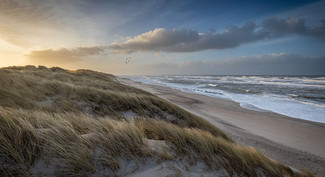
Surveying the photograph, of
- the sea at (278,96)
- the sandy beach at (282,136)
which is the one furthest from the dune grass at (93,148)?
the sea at (278,96)

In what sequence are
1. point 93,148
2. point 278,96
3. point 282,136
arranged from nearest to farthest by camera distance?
1. point 93,148
2. point 282,136
3. point 278,96

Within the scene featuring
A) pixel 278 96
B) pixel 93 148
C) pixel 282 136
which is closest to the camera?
pixel 93 148

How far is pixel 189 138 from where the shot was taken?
2703 mm

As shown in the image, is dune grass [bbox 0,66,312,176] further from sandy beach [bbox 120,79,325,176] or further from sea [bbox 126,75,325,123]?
sea [bbox 126,75,325,123]

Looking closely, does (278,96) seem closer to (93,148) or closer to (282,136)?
(282,136)

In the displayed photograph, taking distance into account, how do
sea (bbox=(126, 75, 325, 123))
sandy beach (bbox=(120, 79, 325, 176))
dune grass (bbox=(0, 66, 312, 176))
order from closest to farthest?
1. dune grass (bbox=(0, 66, 312, 176))
2. sandy beach (bbox=(120, 79, 325, 176))
3. sea (bbox=(126, 75, 325, 123))

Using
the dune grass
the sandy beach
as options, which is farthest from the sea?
the dune grass

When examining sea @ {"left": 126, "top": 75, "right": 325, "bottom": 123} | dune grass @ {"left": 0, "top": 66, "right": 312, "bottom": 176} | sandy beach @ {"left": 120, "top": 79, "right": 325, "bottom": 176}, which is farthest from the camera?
sea @ {"left": 126, "top": 75, "right": 325, "bottom": 123}

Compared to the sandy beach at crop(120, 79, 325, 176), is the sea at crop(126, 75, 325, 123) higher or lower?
higher

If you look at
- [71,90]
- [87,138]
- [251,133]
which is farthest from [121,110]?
[251,133]

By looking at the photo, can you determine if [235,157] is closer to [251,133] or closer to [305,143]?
[251,133]

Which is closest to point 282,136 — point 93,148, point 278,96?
point 93,148

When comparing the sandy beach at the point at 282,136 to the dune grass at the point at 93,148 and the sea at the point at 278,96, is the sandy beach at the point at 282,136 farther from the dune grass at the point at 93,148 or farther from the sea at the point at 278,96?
the dune grass at the point at 93,148

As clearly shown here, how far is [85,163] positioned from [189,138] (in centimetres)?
173
